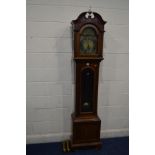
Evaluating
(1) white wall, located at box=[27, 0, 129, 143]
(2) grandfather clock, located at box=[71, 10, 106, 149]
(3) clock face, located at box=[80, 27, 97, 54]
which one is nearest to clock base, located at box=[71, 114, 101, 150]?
(2) grandfather clock, located at box=[71, 10, 106, 149]

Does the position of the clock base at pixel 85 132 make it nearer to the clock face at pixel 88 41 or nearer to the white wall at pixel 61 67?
the white wall at pixel 61 67

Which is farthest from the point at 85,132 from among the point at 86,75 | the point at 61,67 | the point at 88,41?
the point at 88,41

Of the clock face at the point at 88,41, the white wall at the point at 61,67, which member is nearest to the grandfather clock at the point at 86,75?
the clock face at the point at 88,41

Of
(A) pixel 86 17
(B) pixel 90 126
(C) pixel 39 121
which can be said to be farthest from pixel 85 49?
(C) pixel 39 121

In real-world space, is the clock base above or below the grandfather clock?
below

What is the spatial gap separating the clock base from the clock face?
83 cm

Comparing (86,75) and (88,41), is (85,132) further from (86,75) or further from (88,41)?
(88,41)

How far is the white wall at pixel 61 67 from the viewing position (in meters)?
2.42

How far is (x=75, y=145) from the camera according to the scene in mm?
2430

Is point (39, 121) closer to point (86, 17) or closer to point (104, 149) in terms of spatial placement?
point (104, 149)

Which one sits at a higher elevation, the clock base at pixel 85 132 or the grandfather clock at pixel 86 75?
the grandfather clock at pixel 86 75

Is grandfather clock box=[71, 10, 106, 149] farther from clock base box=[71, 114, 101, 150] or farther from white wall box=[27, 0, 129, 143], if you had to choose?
white wall box=[27, 0, 129, 143]

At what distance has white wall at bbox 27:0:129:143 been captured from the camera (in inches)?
95.2

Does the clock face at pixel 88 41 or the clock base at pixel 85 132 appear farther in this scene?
the clock base at pixel 85 132
